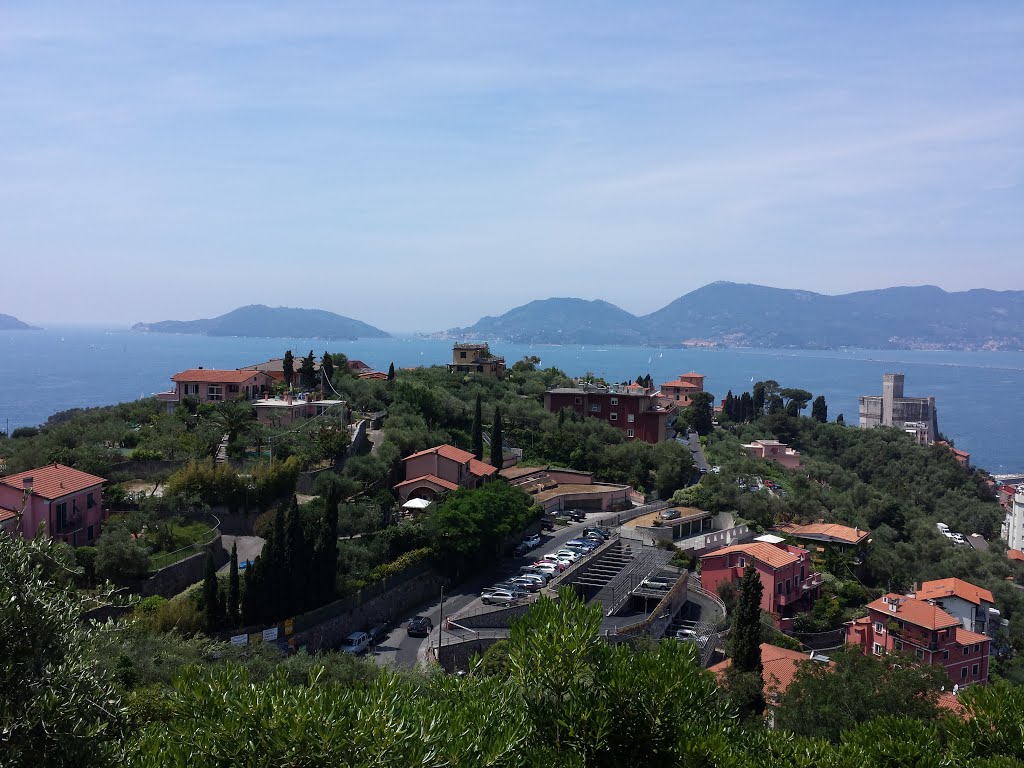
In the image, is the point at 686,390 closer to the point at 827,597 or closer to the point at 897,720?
the point at 827,597

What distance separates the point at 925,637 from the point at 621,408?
2224 centimetres

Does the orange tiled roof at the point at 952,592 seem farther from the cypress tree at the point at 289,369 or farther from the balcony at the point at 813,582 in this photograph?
the cypress tree at the point at 289,369

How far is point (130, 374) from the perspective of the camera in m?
123

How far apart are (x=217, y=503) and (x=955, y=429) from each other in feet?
364

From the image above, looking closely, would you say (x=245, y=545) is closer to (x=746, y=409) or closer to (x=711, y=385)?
(x=746, y=409)

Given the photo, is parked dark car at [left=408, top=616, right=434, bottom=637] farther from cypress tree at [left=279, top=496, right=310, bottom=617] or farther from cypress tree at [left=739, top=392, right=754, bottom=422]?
cypress tree at [left=739, top=392, right=754, bottom=422]

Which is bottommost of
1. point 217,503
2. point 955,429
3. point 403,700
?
point 955,429

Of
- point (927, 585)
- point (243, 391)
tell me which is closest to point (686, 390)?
point (927, 585)

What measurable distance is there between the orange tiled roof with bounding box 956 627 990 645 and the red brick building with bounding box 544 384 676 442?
20261 millimetres

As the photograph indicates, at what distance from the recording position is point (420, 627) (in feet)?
73.0

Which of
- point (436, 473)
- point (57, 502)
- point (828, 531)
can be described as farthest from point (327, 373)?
point (828, 531)

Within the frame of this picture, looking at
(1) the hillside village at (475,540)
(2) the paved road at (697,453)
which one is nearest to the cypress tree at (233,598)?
(1) the hillside village at (475,540)

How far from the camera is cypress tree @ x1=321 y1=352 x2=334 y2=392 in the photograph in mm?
38688

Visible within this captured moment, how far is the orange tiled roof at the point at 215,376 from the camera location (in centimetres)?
3456
